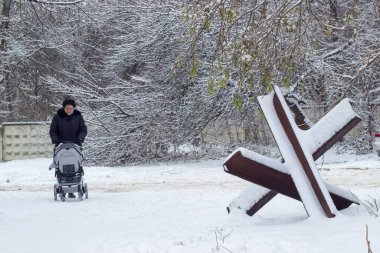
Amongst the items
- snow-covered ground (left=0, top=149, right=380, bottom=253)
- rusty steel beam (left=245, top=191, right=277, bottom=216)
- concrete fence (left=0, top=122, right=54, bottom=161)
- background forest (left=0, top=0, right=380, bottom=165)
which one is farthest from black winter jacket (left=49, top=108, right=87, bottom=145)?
concrete fence (left=0, top=122, right=54, bottom=161)

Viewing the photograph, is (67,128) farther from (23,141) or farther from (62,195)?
(23,141)

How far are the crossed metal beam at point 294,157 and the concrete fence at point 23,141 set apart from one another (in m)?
17.2

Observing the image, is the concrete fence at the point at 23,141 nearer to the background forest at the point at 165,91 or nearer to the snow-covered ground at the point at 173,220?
the background forest at the point at 165,91

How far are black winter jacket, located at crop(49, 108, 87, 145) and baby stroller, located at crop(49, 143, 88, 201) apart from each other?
0.21 m

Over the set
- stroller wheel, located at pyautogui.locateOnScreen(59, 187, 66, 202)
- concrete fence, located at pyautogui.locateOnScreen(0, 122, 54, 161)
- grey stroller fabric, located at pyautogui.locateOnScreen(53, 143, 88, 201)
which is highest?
grey stroller fabric, located at pyautogui.locateOnScreen(53, 143, 88, 201)

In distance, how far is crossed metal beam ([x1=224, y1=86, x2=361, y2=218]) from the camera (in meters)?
6.20

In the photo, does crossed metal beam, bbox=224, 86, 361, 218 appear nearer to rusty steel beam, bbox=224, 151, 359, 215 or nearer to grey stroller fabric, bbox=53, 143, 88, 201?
rusty steel beam, bbox=224, 151, 359, 215

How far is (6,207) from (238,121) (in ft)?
33.6

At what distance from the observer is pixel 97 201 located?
10.9 metres

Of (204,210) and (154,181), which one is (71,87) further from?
(204,210)

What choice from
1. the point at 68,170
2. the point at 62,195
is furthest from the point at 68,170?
the point at 62,195

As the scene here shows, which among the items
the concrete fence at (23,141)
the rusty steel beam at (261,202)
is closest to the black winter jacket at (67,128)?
the rusty steel beam at (261,202)

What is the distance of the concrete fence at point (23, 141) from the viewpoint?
2281 centimetres

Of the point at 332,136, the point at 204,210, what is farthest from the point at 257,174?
the point at 204,210
